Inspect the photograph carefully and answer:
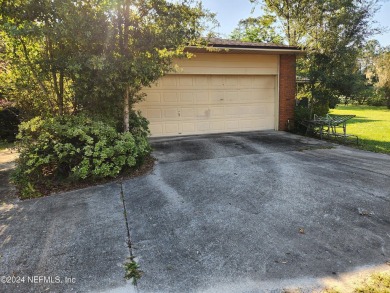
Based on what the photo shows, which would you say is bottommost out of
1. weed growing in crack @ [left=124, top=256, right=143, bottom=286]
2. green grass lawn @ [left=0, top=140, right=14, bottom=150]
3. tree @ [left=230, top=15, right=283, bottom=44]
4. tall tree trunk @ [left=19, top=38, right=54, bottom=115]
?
weed growing in crack @ [left=124, top=256, right=143, bottom=286]

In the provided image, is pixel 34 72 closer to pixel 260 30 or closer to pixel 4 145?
pixel 4 145

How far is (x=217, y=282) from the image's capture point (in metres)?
2.55

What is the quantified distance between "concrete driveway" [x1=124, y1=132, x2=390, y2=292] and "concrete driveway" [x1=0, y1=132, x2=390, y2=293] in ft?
0.05

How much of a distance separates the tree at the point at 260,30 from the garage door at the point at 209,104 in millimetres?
9315

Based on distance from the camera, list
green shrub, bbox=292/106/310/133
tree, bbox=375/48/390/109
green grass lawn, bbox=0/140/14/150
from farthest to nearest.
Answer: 1. tree, bbox=375/48/390/109
2. green shrub, bbox=292/106/310/133
3. green grass lawn, bbox=0/140/14/150

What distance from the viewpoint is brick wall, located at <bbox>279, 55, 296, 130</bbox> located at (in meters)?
10.2

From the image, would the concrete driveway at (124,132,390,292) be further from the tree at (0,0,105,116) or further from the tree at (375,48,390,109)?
the tree at (375,48,390,109)

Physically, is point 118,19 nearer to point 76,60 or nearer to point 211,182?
point 76,60

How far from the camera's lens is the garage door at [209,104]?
9.38 metres

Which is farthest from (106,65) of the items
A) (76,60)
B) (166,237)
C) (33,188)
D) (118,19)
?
(166,237)

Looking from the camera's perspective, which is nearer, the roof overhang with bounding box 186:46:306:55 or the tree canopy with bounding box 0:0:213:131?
the tree canopy with bounding box 0:0:213:131

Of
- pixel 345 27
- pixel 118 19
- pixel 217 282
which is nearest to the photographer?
pixel 217 282

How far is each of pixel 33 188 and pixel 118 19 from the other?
12.7 ft

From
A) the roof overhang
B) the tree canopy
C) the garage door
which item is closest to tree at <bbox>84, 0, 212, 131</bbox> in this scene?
the tree canopy
